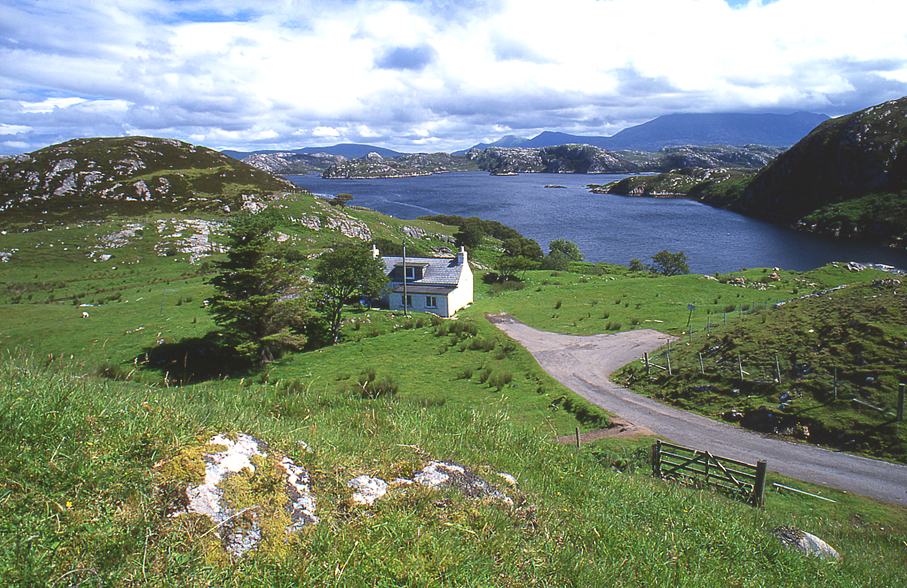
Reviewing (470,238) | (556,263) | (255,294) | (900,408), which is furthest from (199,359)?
(470,238)

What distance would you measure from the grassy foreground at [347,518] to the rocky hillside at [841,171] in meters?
163

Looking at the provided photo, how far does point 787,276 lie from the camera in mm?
53125

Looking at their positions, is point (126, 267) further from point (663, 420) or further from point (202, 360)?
point (663, 420)

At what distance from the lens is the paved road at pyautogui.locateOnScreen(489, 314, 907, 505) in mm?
15750

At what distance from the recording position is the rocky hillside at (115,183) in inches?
3590

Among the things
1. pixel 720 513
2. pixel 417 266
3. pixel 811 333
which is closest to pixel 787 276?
pixel 811 333

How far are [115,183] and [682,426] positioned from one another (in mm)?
123560

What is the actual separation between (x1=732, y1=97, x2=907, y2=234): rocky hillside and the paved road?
5497 inches

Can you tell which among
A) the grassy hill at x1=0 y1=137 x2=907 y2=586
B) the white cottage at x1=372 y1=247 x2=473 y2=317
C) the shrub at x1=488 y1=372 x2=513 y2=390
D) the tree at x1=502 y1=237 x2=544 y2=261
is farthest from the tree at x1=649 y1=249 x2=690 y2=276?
the grassy hill at x1=0 y1=137 x2=907 y2=586

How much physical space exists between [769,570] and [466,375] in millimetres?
21654

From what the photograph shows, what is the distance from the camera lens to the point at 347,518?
4184mm

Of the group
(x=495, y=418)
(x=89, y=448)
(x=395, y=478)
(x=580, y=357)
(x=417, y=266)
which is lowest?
(x=580, y=357)

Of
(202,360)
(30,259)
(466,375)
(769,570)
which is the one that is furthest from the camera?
(30,259)

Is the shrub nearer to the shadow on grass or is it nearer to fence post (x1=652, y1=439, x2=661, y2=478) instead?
fence post (x1=652, y1=439, x2=661, y2=478)
